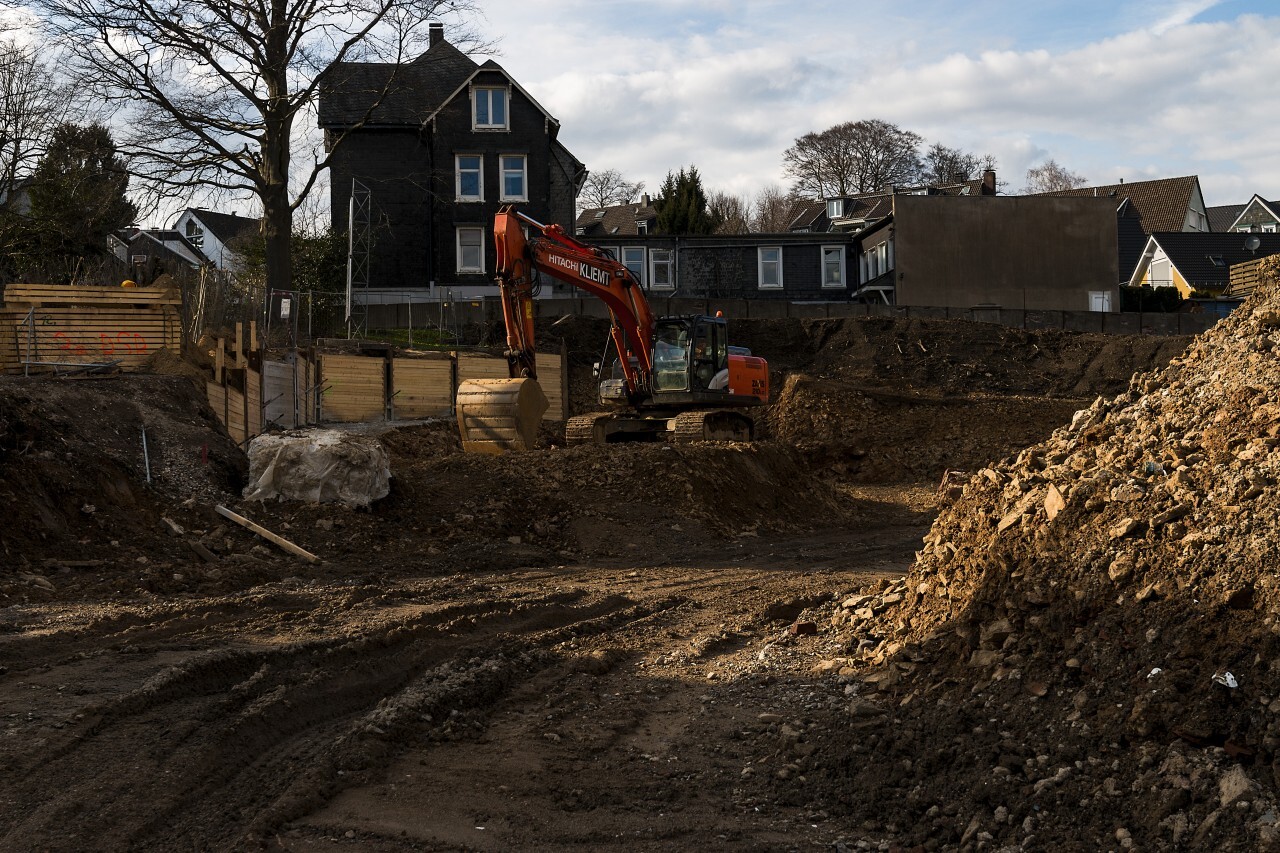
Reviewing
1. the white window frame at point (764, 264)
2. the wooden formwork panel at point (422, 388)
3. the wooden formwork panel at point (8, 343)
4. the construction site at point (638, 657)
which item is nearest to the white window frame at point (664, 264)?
the white window frame at point (764, 264)

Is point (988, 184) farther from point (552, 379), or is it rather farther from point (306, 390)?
point (306, 390)

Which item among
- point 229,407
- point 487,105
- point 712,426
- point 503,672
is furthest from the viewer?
point 487,105

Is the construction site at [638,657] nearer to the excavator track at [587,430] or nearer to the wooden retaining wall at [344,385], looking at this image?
the wooden retaining wall at [344,385]

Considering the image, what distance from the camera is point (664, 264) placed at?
4481 cm

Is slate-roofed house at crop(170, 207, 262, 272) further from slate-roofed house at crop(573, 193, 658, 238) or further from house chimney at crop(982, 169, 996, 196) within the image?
house chimney at crop(982, 169, 996, 196)

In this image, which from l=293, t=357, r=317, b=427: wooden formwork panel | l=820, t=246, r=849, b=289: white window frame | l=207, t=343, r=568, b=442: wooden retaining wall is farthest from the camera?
l=820, t=246, r=849, b=289: white window frame

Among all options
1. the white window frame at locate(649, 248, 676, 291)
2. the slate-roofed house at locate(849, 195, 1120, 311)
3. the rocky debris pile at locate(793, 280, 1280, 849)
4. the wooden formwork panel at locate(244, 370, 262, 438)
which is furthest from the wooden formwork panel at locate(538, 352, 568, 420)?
the rocky debris pile at locate(793, 280, 1280, 849)

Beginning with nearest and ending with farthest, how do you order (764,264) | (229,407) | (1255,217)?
(229,407)
(764,264)
(1255,217)

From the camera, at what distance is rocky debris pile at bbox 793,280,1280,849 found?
5.06m

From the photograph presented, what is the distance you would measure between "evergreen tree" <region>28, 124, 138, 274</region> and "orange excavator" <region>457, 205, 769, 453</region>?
1235 cm

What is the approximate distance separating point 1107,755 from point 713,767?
5.98 ft

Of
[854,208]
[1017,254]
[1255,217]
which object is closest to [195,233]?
[854,208]

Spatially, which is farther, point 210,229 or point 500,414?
point 210,229

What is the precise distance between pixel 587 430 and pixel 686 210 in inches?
1412
